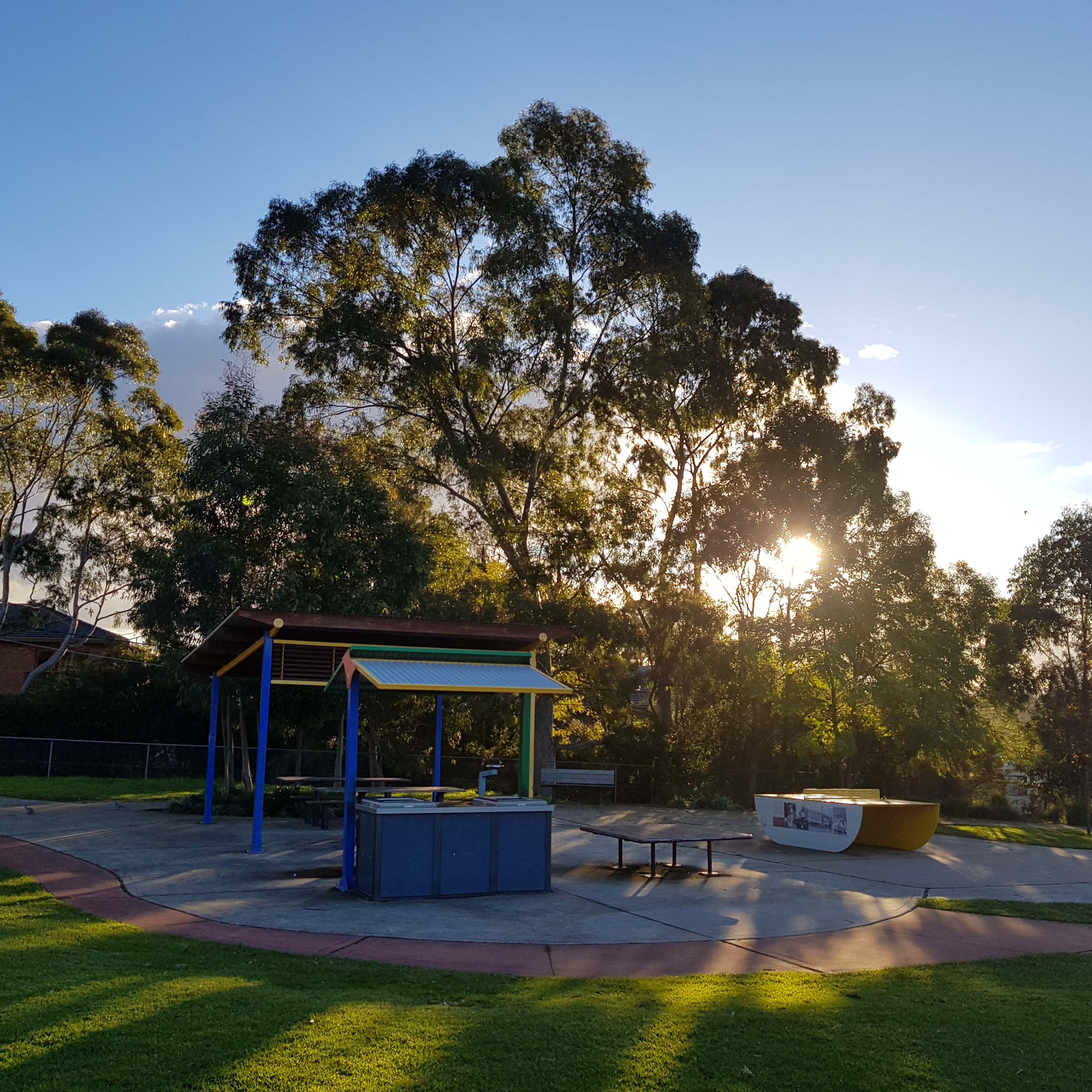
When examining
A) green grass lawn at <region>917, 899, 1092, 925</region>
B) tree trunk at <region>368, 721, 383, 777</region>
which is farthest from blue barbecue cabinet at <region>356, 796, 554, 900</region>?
tree trunk at <region>368, 721, 383, 777</region>

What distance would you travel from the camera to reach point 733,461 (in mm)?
33906

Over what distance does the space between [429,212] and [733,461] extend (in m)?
13.0

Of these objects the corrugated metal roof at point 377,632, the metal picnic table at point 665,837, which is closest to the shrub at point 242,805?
the corrugated metal roof at point 377,632

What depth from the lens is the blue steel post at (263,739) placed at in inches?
562

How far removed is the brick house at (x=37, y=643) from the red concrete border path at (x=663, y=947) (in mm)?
30745

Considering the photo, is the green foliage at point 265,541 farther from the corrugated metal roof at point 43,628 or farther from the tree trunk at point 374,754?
the corrugated metal roof at point 43,628

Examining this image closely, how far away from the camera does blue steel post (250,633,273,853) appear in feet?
46.8

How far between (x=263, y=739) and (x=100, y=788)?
47.0ft

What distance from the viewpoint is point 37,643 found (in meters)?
42.7

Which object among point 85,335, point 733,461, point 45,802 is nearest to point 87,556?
point 85,335

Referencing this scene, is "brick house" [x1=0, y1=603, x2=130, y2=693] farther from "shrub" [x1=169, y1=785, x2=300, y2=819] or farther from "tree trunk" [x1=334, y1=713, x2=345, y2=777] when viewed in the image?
"shrub" [x1=169, y1=785, x2=300, y2=819]

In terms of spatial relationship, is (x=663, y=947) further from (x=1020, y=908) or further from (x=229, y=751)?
(x=229, y=751)

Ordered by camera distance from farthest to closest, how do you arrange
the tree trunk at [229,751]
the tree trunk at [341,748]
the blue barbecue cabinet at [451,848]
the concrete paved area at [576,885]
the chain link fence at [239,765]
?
1. the chain link fence at [239,765]
2. the tree trunk at [341,748]
3. the tree trunk at [229,751]
4. the blue barbecue cabinet at [451,848]
5. the concrete paved area at [576,885]

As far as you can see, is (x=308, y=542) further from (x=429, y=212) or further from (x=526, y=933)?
(x=526, y=933)
